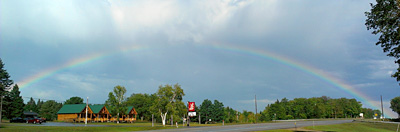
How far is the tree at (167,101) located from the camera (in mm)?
71375

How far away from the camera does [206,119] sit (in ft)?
351

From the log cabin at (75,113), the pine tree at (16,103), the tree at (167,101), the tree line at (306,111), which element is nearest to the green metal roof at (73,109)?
the log cabin at (75,113)

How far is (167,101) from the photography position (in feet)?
235

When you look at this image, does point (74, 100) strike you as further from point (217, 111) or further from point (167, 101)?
point (167, 101)

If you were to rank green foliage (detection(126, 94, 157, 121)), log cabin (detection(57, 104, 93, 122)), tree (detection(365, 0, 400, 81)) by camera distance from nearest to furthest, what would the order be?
tree (detection(365, 0, 400, 81)) → log cabin (detection(57, 104, 93, 122)) → green foliage (detection(126, 94, 157, 121))

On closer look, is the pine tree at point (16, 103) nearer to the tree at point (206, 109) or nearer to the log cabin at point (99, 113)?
the log cabin at point (99, 113)

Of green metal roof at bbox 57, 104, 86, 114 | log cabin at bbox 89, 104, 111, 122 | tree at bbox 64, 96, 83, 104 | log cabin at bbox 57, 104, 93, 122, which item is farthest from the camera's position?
tree at bbox 64, 96, 83, 104

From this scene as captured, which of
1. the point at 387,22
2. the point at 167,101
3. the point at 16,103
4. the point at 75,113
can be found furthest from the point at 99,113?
the point at 387,22

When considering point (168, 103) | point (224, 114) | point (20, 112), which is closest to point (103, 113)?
point (20, 112)

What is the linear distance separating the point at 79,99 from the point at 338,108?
149 m

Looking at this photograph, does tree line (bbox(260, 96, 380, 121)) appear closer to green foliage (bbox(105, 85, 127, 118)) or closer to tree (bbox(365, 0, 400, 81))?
green foliage (bbox(105, 85, 127, 118))

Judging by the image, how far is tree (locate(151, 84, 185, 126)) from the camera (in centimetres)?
7138

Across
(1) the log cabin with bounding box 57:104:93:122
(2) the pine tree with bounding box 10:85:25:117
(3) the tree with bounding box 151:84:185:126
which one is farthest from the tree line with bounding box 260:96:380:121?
(2) the pine tree with bounding box 10:85:25:117

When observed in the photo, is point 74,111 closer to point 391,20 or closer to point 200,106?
point 200,106
